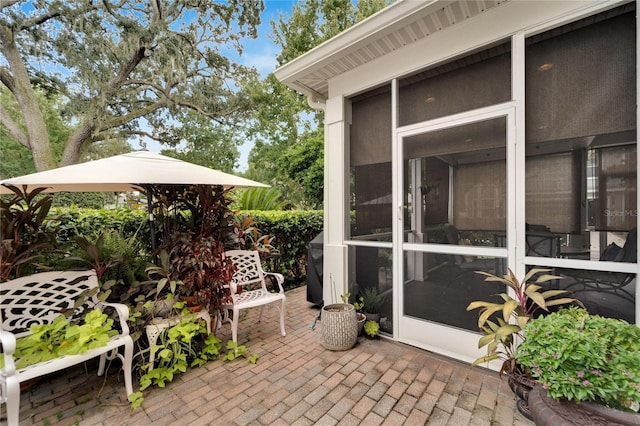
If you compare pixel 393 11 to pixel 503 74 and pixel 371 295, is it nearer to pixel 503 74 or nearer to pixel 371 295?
pixel 503 74

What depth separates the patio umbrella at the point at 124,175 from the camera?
6.91 feet

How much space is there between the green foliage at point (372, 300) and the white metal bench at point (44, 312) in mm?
2274

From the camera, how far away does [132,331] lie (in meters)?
2.48

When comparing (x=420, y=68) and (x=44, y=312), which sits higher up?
(x=420, y=68)

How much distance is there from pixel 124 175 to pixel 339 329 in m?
2.37

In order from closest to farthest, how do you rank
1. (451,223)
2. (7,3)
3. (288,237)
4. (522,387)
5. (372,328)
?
(522,387) → (451,223) → (372,328) → (288,237) → (7,3)

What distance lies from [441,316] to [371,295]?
2.56ft

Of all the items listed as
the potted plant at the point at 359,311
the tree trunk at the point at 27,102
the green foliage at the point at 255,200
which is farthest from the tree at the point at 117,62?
the potted plant at the point at 359,311

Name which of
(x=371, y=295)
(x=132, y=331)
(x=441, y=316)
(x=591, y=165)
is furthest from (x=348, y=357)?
(x=591, y=165)

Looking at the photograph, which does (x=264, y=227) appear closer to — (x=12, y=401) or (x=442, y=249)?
(x=442, y=249)

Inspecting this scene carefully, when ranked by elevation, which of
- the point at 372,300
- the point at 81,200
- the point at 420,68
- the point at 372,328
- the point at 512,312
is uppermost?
the point at 420,68

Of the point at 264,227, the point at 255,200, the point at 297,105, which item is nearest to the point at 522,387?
the point at 264,227

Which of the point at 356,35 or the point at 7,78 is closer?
the point at 356,35

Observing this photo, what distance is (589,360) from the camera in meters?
1.33
